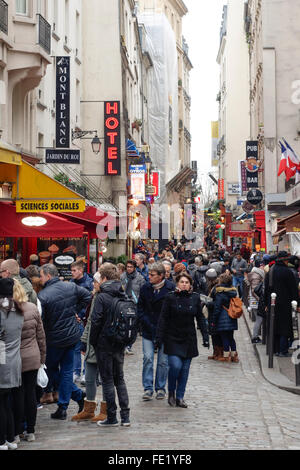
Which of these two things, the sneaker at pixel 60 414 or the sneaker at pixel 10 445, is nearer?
the sneaker at pixel 10 445

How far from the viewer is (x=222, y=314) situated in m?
15.0

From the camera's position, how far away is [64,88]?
84.8 feet

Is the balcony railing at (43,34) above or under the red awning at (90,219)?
above

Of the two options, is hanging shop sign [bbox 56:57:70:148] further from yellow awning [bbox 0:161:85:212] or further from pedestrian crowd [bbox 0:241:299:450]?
pedestrian crowd [bbox 0:241:299:450]

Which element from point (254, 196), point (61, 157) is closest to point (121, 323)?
point (61, 157)

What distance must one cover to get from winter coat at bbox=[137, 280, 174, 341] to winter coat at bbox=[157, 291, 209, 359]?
0.84 meters

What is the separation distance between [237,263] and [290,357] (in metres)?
14.6

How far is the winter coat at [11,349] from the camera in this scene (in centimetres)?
779

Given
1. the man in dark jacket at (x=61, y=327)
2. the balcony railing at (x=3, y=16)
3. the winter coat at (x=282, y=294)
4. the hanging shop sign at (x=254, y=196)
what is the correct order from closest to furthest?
the man in dark jacket at (x=61, y=327), the winter coat at (x=282, y=294), the balcony railing at (x=3, y=16), the hanging shop sign at (x=254, y=196)

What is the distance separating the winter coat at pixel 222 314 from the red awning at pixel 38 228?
10.9 feet

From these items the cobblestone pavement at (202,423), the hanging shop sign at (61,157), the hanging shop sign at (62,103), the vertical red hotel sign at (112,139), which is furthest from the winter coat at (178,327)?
the vertical red hotel sign at (112,139)

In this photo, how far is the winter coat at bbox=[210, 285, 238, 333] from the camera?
14.9m

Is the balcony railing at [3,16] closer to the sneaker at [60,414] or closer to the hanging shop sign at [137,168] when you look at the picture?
the sneaker at [60,414]

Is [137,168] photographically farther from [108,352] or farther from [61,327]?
[108,352]
